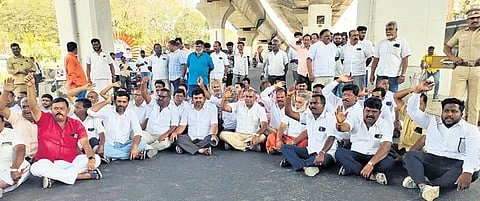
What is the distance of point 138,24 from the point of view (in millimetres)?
33969

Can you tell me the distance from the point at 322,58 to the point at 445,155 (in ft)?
10.2

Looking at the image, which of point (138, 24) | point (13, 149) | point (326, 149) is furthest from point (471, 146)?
point (138, 24)

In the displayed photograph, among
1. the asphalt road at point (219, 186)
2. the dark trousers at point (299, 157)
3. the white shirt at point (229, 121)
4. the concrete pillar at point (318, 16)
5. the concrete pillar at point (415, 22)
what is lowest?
the asphalt road at point (219, 186)

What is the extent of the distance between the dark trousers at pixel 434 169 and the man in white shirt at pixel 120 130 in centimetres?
325

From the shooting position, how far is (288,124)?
5172mm

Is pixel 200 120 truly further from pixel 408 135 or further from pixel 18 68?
pixel 18 68

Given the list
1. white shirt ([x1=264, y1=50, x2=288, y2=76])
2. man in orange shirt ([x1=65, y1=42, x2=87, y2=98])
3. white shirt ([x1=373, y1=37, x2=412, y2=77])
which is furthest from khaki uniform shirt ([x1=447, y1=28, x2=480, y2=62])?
man in orange shirt ([x1=65, y1=42, x2=87, y2=98])

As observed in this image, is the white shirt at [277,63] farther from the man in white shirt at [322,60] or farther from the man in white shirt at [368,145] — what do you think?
the man in white shirt at [368,145]

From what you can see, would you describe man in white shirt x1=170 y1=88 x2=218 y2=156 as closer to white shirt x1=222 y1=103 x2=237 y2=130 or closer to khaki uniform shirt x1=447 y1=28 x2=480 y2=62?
white shirt x1=222 y1=103 x2=237 y2=130

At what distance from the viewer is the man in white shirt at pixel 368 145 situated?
3990 millimetres

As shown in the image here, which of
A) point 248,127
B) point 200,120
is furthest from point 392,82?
point 200,120

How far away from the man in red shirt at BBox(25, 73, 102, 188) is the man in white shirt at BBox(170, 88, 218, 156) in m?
1.32

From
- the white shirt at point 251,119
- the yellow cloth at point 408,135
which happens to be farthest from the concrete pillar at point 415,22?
the white shirt at point 251,119

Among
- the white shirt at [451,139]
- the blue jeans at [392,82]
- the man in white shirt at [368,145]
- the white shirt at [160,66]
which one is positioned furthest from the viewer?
the white shirt at [160,66]
